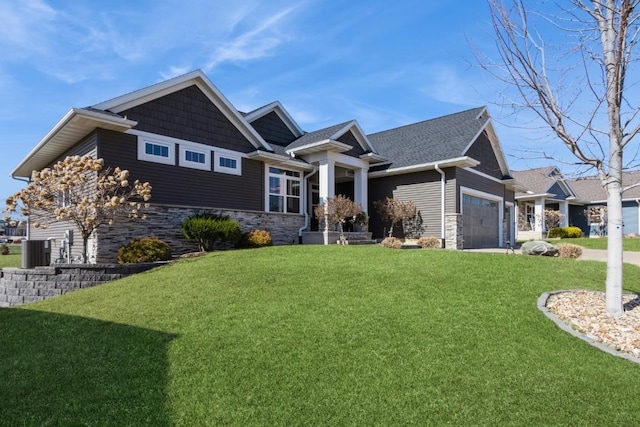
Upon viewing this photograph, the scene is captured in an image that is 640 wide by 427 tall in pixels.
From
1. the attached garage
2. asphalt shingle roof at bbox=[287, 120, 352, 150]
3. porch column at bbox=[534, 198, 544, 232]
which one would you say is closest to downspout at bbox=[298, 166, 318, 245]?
asphalt shingle roof at bbox=[287, 120, 352, 150]

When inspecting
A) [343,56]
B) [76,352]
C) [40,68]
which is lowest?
[76,352]

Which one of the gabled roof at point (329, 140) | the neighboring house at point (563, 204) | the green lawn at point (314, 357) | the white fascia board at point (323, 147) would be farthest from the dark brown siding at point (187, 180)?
the neighboring house at point (563, 204)

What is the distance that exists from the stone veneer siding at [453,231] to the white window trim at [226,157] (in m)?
8.92

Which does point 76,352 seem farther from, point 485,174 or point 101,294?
point 485,174

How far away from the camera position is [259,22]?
1034 centimetres

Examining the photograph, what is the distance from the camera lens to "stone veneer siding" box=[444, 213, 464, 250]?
53.8ft

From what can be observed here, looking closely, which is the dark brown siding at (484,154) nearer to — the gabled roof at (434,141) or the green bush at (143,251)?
the gabled roof at (434,141)

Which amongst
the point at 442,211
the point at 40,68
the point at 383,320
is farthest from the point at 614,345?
the point at 40,68

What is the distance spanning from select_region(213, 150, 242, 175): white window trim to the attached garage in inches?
396

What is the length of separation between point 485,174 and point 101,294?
17.7 meters

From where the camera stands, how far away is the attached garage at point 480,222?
1812 centimetres

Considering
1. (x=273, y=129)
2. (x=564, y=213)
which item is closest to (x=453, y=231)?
(x=273, y=129)

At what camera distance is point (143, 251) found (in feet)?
35.4

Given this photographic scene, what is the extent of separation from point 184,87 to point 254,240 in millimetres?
5879
